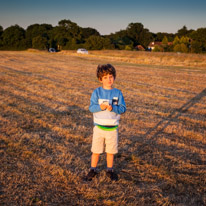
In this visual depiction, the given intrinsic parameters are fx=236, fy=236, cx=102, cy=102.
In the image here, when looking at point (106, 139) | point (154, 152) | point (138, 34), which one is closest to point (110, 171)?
point (106, 139)

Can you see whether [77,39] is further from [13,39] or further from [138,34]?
[138,34]

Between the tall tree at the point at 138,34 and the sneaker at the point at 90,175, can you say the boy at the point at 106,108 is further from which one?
the tall tree at the point at 138,34

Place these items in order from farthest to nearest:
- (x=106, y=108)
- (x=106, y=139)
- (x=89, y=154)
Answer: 1. (x=89, y=154)
2. (x=106, y=139)
3. (x=106, y=108)

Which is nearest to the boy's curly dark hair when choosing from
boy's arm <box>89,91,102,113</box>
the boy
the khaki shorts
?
the boy

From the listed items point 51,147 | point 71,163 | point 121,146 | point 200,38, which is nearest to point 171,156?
point 121,146

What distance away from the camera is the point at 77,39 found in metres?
78.7

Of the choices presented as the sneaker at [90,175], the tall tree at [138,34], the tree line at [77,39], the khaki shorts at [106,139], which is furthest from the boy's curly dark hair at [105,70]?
the tall tree at [138,34]

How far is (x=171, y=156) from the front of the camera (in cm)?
468

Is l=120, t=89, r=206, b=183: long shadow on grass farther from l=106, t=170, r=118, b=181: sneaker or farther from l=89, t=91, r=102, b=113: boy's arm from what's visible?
l=89, t=91, r=102, b=113: boy's arm

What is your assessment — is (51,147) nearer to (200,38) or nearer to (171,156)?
(171,156)

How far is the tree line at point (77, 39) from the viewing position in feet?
204

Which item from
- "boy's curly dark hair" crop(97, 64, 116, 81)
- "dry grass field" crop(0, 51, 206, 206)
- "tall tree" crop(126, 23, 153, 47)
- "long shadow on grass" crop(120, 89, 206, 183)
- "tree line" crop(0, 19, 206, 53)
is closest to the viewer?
"dry grass field" crop(0, 51, 206, 206)

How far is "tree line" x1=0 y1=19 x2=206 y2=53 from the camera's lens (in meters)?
62.1

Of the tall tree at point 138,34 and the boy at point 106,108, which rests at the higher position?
the tall tree at point 138,34
